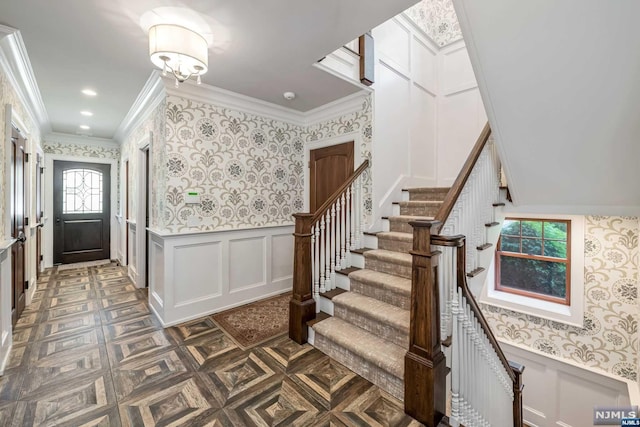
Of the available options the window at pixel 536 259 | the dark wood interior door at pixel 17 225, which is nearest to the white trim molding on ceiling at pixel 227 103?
the dark wood interior door at pixel 17 225

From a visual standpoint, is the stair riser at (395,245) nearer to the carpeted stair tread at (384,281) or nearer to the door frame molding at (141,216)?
the carpeted stair tread at (384,281)

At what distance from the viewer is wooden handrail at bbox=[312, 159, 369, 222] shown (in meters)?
2.50

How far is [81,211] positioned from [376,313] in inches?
242

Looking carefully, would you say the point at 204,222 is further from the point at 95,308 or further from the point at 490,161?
the point at 490,161

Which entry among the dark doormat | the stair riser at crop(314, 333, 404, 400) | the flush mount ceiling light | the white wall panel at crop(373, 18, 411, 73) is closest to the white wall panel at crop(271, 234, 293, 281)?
the dark doormat

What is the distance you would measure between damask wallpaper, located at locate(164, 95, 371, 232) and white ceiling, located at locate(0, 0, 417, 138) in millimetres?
368

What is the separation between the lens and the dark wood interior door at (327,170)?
132 inches

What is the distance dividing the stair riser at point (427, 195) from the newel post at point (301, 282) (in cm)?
164

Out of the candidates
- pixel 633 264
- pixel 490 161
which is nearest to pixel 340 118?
pixel 490 161

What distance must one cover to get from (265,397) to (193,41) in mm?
2476

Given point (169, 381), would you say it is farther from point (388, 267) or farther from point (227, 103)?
point (227, 103)

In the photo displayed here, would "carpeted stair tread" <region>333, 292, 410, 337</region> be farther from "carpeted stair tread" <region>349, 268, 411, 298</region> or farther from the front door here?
the front door

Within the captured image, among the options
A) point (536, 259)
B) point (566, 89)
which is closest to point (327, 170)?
point (566, 89)

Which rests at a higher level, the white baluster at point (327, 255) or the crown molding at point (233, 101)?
the crown molding at point (233, 101)
